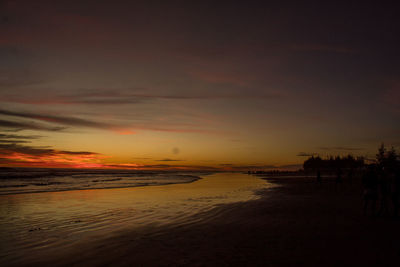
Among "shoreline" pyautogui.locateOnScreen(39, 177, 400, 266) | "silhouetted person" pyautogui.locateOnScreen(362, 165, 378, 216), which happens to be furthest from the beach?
"silhouetted person" pyautogui.locateOnScreen(362, 165, 378, 216)

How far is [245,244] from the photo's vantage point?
8727 millimetres

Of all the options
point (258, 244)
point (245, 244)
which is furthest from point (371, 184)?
point (245, 244)

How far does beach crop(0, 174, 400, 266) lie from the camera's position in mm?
7203

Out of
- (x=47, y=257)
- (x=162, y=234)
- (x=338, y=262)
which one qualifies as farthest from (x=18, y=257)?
(x=338, y=262)

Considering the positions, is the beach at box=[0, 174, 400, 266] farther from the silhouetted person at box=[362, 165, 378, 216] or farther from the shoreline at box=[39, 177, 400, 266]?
the silhouetted person at box=[362, 165, 378, 216]

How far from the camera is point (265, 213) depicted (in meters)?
14.7

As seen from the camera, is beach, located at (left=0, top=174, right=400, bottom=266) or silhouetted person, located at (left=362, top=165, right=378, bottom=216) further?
silhouetted person, located at (left=362, top=165, right=378, bottom=216)

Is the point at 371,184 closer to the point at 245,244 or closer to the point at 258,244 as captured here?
the point at 258,244

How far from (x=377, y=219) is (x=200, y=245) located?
950cm

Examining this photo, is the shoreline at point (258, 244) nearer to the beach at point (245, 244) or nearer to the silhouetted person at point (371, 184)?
the beach at point (245, 244)

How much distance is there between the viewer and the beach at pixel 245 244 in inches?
284

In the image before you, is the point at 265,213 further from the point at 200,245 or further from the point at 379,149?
the point at 379,149

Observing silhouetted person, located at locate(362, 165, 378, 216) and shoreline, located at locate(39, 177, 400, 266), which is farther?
silhouetted person, located at locate(362, 165, 378, 216)

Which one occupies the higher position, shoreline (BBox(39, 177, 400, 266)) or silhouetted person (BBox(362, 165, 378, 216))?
silhouetted person (BBox(362, 165, 378, 216))
